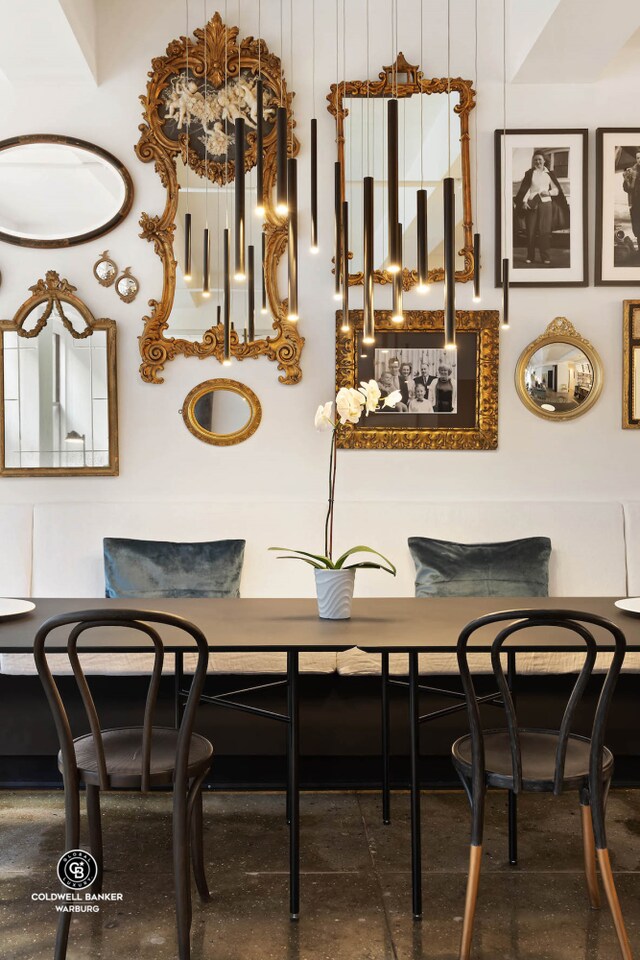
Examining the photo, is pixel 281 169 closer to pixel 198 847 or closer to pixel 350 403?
pixel 350 403

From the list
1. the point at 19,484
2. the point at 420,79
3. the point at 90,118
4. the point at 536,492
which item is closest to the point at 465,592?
the point at 536,492

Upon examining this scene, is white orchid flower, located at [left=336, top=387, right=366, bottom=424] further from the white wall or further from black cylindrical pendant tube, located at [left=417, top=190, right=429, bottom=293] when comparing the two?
the white wall

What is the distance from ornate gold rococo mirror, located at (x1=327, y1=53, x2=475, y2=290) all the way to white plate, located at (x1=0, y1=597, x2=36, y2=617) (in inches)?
82.9

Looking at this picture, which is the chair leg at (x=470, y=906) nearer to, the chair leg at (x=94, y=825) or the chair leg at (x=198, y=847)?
the chair leg at (x=198, y=847)

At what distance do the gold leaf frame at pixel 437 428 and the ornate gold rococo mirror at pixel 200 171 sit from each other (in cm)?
26

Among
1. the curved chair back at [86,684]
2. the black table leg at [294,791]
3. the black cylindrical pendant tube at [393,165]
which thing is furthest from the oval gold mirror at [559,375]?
the curved chair back at [86,684]

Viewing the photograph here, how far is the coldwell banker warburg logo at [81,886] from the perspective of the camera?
2.19m

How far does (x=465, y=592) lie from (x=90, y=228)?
2.38 meters

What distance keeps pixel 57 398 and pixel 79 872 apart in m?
2.31

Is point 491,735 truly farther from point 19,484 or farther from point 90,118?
point 90,118

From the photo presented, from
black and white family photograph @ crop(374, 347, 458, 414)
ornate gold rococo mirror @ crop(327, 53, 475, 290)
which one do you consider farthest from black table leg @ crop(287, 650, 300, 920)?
ornate gold rococo mirror @ crop(327, 53, 475, 290)

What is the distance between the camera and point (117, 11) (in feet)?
12.8

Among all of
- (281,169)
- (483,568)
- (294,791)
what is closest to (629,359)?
(483,568)

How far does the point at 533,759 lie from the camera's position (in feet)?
6.72
